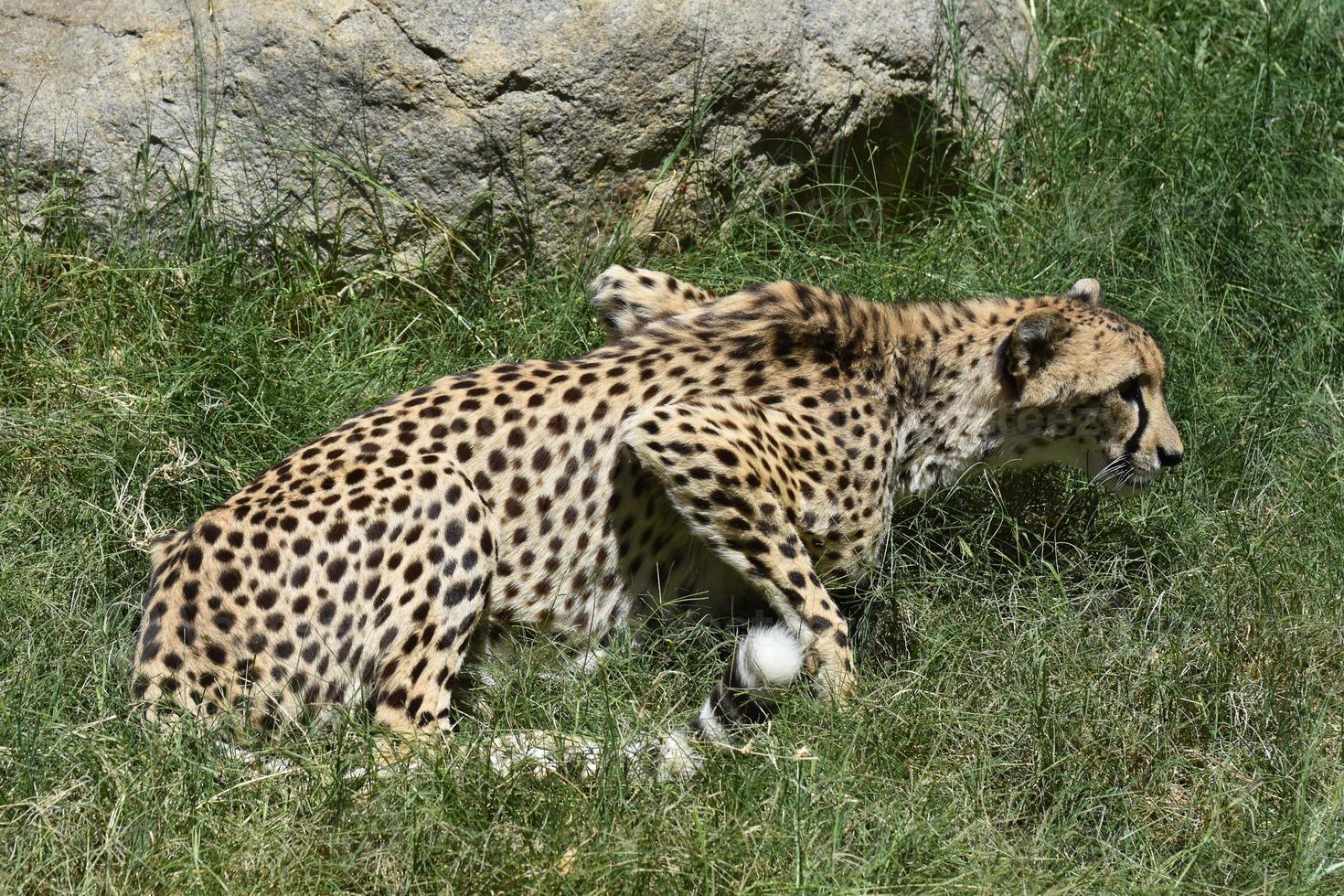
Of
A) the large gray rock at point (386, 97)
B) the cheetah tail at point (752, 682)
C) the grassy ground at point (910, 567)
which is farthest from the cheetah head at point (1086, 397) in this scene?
the large gray rock at point (386, 97)

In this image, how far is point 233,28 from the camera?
4.80m

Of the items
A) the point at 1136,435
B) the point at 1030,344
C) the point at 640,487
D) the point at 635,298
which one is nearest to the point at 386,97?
the point at 635,298

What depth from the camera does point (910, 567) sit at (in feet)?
14.0

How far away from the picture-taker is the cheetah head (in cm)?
417

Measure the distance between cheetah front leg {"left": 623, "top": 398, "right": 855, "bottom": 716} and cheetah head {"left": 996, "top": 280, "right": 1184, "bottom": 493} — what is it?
2.65ft

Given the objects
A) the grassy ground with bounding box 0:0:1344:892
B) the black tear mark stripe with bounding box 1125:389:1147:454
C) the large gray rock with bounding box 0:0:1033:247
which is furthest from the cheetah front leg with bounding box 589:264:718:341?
the black tear mark stripe with bounding box 1125:389:1147:454

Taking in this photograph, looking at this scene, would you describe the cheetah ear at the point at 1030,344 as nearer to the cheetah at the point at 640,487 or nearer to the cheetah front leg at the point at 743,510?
the cheetah at the point at 640,487

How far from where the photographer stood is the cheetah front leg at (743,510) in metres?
3.71

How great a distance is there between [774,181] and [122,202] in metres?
2.10

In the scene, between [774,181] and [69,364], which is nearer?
[69,364]

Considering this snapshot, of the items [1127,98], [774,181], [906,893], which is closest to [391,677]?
[906,893]

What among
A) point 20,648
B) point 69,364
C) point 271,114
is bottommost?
point 20,648

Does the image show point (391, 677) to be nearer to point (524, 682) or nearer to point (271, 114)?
point (524, 682)

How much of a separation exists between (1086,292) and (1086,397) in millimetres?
418
